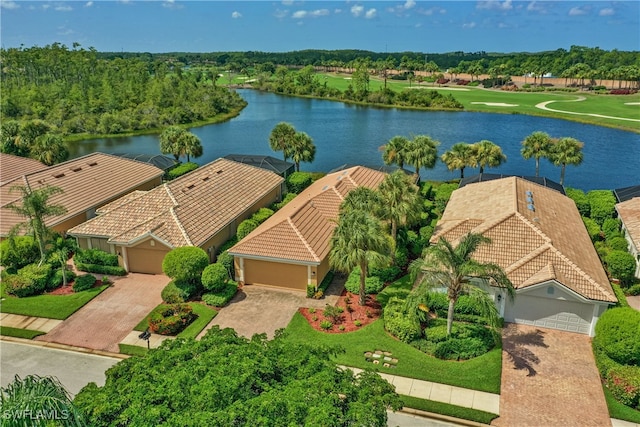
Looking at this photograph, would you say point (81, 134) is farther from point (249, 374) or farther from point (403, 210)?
point (249, 374)

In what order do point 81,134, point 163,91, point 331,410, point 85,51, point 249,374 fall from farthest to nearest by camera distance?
point 85,51 → point 163,91 → point 81,134 → point 249,374 → point 331,410

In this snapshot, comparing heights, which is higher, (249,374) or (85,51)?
(85,51)

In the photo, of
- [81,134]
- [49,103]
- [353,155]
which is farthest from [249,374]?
[49,103]

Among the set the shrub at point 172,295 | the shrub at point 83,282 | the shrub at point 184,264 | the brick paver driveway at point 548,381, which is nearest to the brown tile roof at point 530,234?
the brick paver driveway at point 548,381

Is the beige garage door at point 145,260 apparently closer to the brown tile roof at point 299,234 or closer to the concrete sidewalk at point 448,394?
the brown tile roof at point 299,234

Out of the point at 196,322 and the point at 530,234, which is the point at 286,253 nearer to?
the point at 196,322

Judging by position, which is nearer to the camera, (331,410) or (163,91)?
(331,410)

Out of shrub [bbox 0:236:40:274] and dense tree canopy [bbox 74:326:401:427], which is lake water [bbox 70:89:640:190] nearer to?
shrub [bbox 0:236:40:274]
